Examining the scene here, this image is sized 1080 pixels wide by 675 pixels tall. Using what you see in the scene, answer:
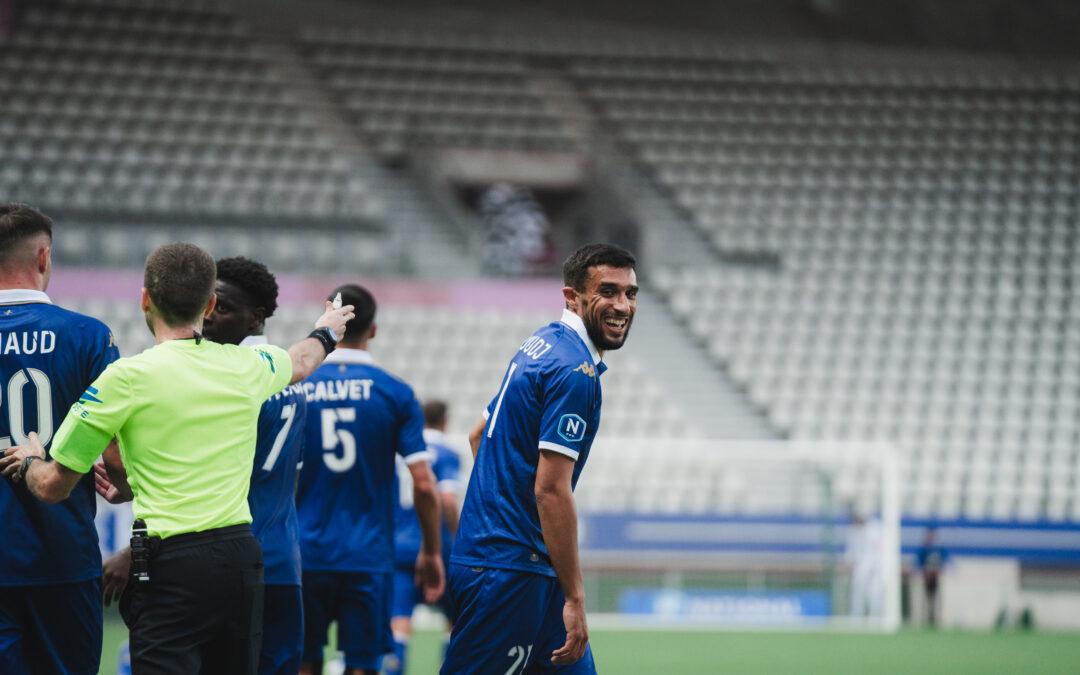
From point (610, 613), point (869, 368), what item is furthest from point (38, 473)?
point (869, 368)

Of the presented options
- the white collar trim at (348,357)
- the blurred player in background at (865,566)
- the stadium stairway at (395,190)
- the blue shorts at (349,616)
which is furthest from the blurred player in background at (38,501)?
the stadium stairway at (395,190)

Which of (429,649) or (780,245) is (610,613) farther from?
(780,245)

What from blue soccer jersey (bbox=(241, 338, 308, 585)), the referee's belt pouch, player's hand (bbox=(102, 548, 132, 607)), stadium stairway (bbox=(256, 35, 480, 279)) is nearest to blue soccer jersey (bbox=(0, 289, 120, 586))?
player's hand (bbox=(102, 548, 132, 607))

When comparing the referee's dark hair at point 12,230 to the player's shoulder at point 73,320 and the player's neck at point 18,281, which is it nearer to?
the player's neck at point 18,281

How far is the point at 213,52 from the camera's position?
872 inches

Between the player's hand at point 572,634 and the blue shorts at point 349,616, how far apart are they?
208cm

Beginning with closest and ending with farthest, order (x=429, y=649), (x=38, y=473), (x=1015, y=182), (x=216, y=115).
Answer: (x=38, y=473) < (x=429, y=649) < (x=216, y=115) < (x=1015, y=182)

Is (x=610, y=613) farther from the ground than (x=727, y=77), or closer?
closer

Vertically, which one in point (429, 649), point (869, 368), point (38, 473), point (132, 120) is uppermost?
point (132, 120)

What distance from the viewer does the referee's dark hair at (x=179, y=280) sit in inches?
164

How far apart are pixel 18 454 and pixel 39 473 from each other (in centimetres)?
14

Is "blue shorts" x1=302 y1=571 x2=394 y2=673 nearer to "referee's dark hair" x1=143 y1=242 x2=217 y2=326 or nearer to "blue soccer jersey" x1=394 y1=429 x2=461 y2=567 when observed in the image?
"blue soccer jersey" x1=394 y1=429 x2=461 y2=567

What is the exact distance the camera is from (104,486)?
15.6ft

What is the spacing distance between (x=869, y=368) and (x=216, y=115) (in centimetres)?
1073
